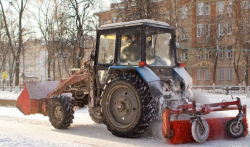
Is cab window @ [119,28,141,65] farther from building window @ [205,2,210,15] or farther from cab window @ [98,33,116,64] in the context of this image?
building window @ [205,2,210,15]

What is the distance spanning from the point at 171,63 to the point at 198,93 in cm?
107

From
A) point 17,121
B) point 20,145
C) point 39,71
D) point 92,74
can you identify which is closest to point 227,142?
point 92,74

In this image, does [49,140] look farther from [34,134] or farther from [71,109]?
[71,109]

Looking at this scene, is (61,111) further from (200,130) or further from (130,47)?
(200,130)

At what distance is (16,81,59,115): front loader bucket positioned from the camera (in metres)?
9.72

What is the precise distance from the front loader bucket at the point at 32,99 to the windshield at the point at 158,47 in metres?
3.77

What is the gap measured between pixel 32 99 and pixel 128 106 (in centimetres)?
356

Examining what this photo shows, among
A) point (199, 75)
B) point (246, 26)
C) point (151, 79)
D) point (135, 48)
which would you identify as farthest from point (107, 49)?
point (199, 75)

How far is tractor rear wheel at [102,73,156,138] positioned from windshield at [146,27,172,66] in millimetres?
789

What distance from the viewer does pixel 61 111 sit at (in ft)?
29.6

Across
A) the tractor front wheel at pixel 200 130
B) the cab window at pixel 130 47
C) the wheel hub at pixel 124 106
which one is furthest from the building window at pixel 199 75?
the tractor front wheel at pixel 200 130

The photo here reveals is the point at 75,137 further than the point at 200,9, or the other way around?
the point at 200,9

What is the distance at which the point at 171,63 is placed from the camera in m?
8.43

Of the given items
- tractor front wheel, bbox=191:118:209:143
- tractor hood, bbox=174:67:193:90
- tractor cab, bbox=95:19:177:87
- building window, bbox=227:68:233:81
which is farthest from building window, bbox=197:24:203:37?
tractor front wheel, bbox=191:118:209:143
